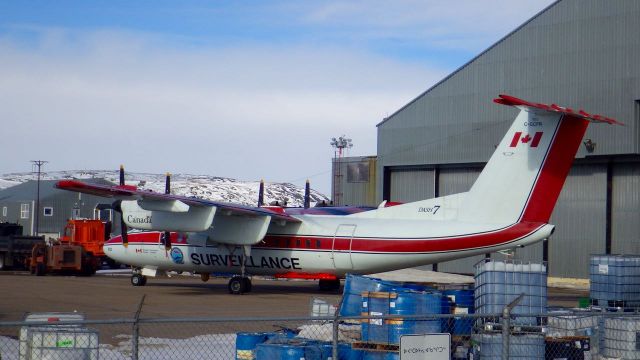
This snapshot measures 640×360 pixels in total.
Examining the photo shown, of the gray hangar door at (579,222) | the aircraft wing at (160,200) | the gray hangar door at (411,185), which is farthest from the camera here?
the gray hangar door at (411,185)

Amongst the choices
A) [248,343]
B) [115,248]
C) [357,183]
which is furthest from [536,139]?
[357,183]

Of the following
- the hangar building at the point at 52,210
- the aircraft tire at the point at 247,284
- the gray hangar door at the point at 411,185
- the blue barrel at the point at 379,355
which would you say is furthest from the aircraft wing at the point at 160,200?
the hangar building at the point at 52,210

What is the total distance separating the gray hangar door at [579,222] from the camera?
38.0 meters

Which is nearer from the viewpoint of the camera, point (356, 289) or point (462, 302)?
point (356, 289)

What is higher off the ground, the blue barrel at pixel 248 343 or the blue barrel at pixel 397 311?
the blue barrel at pixel 397 311

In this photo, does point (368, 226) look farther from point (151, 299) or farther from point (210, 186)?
point (210, 186)

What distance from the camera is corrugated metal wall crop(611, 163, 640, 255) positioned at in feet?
120

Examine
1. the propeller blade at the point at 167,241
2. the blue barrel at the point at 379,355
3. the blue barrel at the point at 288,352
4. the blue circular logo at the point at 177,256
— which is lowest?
the blue barrel at the point at 379,355

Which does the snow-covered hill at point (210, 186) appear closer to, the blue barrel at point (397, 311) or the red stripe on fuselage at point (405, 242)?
the red stripe on fuselage at point (405, 242)

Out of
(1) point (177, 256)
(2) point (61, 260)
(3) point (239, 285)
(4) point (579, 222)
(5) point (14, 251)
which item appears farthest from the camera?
(5) point (14, 251)

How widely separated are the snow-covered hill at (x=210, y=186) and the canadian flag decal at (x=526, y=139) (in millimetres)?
110373

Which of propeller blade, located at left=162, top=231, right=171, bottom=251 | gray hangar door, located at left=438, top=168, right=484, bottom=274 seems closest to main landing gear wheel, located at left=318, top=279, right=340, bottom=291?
propeller blade, located at left=162, top=231, right=171, bottom=251

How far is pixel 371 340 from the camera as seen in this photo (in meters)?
12.2

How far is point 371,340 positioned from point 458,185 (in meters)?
32.1
